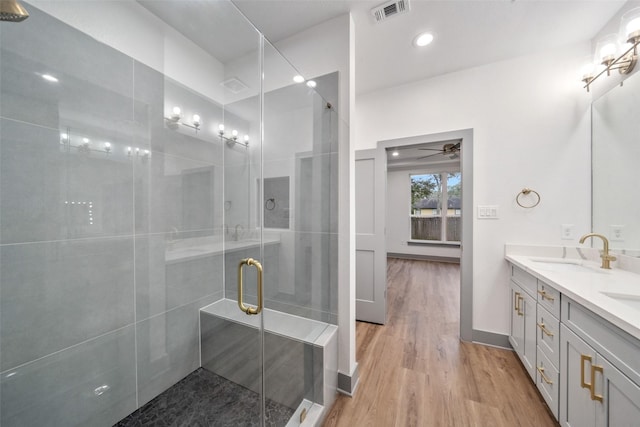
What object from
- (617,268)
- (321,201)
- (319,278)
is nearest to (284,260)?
(319,278)

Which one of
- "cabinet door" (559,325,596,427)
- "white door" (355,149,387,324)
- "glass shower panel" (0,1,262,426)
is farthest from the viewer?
"white door" (355,149,387,324)

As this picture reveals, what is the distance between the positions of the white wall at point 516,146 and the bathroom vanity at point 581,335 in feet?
0.90

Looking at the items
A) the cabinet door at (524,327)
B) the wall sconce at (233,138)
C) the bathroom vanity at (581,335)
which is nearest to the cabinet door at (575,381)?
the bathroom vanity at (581,335)

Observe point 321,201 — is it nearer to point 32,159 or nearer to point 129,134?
point 129,134

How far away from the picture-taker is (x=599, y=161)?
182 centimetres

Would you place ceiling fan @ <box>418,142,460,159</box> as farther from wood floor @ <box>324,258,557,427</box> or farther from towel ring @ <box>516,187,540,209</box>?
wood floor @ <box>324,258,557,427</box>

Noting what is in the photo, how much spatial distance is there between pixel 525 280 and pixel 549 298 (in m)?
0.46

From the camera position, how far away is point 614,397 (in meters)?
0.86

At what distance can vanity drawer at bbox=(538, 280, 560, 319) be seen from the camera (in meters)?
1.29

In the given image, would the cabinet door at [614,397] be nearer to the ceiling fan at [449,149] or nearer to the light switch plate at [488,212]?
the light switch plate at [488,212]

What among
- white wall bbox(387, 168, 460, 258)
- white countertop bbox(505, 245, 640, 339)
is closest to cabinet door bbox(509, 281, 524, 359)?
white countertop bbox(505, 245, 640, 339)

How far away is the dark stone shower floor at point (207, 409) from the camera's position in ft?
3.67

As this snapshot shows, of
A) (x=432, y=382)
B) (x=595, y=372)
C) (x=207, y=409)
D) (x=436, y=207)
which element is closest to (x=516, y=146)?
(x=595, y=372)

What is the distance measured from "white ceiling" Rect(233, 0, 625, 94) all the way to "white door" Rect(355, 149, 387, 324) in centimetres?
110
